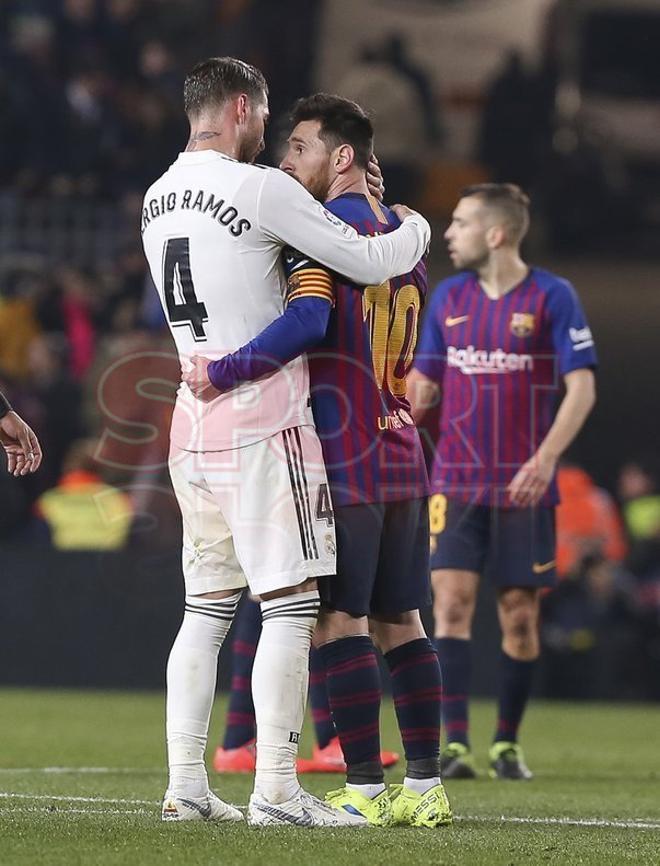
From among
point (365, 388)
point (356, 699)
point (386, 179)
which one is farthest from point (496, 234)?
point (386, 179)

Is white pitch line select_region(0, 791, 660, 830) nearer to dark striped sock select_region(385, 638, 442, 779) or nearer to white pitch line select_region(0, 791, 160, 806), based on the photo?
white pitch line select_region(0, 791, 160, 806)

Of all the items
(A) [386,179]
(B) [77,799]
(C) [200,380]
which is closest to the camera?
(C) [200,380]

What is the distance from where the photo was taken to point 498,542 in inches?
284

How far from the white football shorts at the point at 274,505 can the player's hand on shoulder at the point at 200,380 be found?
0.16 m

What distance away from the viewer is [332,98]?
507 cm

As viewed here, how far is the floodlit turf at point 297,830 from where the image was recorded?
4.11 meters

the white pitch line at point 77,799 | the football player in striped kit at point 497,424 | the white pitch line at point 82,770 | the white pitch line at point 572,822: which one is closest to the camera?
the white pitch line at point 572,822

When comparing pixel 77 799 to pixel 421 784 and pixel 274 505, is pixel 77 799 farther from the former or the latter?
pixel 274 505

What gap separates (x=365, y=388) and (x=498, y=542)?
7.88 feet

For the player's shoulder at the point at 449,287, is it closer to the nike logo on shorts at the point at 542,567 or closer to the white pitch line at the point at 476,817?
the nike logo on shorts at the point at 542,567

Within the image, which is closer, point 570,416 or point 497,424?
point 570,416

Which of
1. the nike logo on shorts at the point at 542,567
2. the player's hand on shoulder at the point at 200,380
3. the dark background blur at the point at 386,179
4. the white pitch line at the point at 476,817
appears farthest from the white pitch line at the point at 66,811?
the dark background blur at the point at 386,179

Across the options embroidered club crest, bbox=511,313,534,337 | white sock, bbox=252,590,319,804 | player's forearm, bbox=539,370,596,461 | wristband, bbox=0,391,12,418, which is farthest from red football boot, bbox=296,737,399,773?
wristband, bbox=0,391,12,418

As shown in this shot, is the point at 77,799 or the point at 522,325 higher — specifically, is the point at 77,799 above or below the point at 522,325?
below
